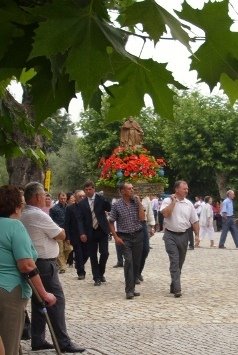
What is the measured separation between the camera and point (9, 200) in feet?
21.6

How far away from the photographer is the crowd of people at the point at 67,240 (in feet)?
20.5

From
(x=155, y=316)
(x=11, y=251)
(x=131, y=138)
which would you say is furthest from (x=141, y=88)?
(x=131, y=138)

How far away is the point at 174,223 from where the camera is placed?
13781 mm

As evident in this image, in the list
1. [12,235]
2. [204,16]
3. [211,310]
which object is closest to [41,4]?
[204,16]

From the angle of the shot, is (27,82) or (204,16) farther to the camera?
(27,82)

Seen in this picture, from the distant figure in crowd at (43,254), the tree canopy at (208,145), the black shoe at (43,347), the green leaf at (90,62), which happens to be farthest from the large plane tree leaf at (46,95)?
the tree canopy at (208,145)

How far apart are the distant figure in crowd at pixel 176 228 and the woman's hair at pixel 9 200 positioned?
7305mm

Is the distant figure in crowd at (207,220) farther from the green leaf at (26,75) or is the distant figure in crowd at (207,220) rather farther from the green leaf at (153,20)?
the green leaf at (153,20)

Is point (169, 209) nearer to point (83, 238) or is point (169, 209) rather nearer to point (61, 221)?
point (83, 238)

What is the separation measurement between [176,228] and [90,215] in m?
2.66

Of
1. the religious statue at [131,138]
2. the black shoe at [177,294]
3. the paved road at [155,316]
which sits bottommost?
the paved road at [155,316]

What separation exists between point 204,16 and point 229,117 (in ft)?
189

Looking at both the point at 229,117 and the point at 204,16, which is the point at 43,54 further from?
the point at 229,117

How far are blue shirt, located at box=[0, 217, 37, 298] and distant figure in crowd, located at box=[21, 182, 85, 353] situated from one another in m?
1.85
